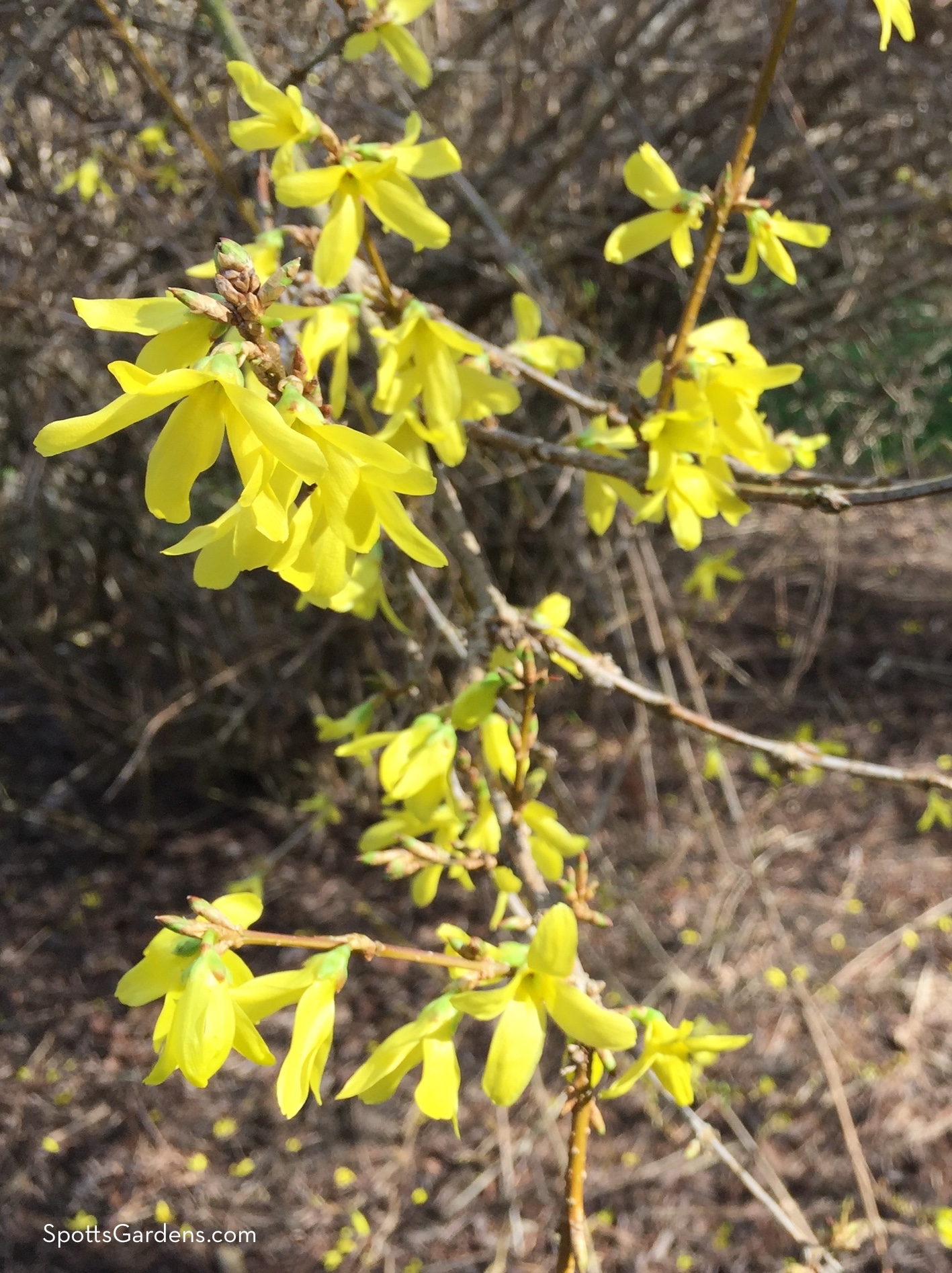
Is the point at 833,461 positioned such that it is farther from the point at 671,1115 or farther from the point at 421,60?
the point at 421,60

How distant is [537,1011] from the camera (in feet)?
2.49

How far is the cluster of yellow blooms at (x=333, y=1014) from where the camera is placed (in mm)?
676

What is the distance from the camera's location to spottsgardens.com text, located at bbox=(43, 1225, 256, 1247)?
2.32 metres

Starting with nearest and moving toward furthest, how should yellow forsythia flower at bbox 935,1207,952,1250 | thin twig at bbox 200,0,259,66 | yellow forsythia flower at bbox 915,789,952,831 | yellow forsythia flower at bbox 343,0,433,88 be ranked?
yellow forsythia flower at bbox 343,0,433,88, thin twig at bbox 200,0,259,66, yellow forsythia flower at bbox 935,1207,952,1250, yellow forsythia flower at bbox 915,789,952,831

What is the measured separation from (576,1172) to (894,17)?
3.84 ft

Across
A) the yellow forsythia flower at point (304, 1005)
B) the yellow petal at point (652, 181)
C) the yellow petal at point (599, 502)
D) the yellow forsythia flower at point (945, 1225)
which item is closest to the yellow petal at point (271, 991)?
the yellow forsythia flower at point (304, 1005)

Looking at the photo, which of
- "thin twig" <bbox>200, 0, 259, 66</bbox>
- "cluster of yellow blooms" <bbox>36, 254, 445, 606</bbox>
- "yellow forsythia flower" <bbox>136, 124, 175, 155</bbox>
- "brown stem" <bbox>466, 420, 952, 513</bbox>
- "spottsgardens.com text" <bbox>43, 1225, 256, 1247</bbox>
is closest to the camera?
"cluster of yellow blooms" <bbox>36, 254, 445, 606</bbox>

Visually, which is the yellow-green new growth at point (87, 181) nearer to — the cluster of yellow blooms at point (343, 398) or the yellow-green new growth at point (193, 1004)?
the cluster of yellow blooms at point (343, 398)

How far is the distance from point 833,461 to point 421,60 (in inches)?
132

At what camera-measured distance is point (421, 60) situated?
3.69ft

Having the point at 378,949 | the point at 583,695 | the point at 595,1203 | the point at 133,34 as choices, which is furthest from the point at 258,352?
the point at 583,695

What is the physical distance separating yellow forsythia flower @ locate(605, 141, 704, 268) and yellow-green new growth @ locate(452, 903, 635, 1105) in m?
0.81

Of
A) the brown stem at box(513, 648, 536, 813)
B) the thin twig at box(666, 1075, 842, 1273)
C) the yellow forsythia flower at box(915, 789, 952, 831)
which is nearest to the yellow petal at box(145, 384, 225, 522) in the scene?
the brown stem at box(513, 648, 536, 813)

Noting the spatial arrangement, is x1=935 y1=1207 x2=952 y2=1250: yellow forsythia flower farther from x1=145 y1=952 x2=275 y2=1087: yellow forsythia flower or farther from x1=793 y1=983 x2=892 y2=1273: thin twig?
x1=145 y1=952 x2=275 y2=1087: yellow forsythia flower
